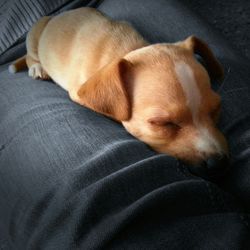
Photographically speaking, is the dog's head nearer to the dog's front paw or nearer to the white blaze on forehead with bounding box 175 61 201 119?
the white blaze on forehead with bounding box 175 61 201 119

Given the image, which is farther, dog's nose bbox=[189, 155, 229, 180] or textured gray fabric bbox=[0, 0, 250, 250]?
dog's nose bbox=[189, 155, 229, 180]

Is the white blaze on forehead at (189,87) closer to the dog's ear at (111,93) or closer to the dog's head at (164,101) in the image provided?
the dog's head at (164,101)

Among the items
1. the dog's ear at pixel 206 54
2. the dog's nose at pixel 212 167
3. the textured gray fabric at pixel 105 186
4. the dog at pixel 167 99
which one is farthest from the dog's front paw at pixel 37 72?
the dog's nose at pixel 212 167

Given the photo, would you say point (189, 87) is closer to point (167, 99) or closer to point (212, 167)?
point (167, 99)

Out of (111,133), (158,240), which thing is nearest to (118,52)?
(111,133)

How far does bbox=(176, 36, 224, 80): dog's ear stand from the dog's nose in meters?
0.33

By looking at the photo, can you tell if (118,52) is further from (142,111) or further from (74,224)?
(74,224)

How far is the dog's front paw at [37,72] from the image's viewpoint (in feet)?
5.21

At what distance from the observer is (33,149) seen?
106 cm

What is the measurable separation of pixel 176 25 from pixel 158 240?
1.04 meters

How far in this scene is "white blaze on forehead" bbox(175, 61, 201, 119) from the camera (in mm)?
1107

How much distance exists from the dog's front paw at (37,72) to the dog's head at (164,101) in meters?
0.46

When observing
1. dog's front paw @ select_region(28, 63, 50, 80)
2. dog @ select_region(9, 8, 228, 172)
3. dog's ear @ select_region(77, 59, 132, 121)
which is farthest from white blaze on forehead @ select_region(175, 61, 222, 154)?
dog's front paw @ select_region(28, 63, 50, 80)

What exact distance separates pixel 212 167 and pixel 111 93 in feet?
1.09
